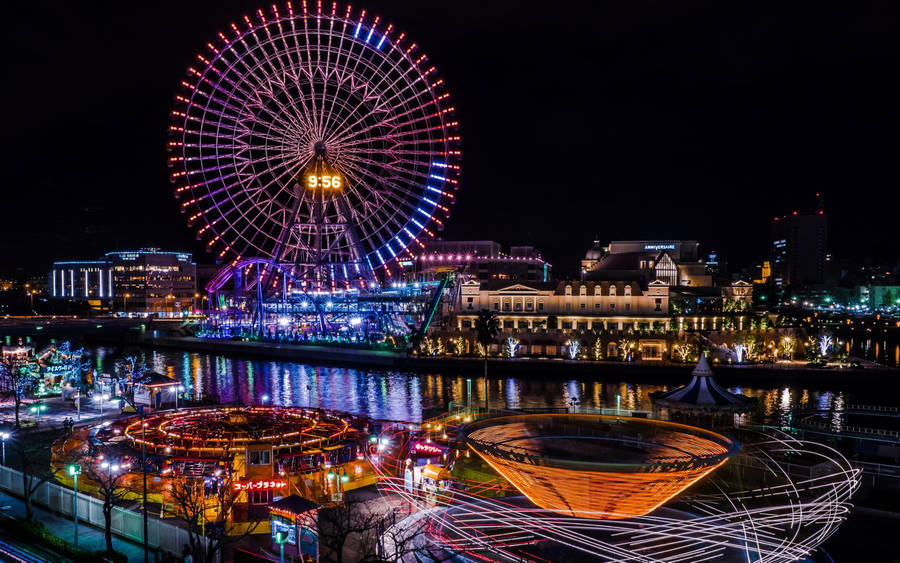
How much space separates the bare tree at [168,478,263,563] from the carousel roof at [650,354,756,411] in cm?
1768

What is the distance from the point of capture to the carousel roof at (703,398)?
2719cm

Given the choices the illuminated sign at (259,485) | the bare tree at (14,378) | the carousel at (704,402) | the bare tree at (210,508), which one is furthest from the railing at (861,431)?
the bare tree at (14,378)

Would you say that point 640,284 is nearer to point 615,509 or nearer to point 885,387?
point 885,387

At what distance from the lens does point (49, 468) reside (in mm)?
20891

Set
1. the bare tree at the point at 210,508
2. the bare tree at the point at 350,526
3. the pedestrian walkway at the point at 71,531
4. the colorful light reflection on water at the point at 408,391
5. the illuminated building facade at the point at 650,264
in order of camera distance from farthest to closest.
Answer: the illuminated building facade at the point at 650,264, the colorful light reflection on water at the point at 408,391, the pedestrian walkway at the point at 71,531, the bare tree at the point at 210,508, the bare tree at the point at 350,526

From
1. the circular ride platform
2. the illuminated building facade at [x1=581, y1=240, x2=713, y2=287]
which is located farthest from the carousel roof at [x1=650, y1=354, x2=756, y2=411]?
the illuminated building facade at [x1=581, y1=240, x2=713, y2=287]

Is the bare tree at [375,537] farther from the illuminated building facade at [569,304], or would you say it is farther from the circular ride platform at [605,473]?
the illuminated building facade at [569,304]

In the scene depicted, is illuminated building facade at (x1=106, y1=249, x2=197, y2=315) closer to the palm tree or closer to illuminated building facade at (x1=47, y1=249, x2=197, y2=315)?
illuminated building facade at (x1=47, y1=249, x2=197, y2=315)

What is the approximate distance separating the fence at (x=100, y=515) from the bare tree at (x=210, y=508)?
0.38 m

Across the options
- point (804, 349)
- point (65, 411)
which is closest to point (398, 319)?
point (804, 349)

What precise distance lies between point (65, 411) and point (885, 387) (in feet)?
166

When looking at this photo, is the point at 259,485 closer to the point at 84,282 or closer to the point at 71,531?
the point at 71,531

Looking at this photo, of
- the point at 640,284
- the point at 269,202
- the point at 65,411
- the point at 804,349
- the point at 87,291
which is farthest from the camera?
the point at 87,291

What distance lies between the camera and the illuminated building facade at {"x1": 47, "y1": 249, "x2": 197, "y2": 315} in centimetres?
12481
